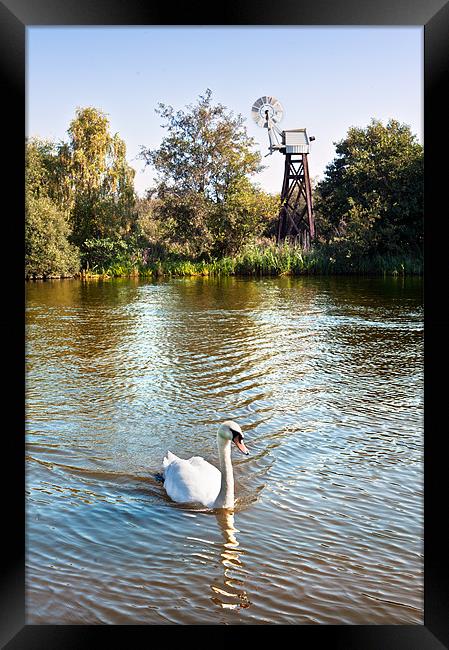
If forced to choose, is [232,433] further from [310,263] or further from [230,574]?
[310,263]

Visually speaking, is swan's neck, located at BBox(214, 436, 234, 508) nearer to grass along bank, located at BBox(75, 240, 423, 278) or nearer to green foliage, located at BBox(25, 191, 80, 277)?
grass along bank, located at BBox(75, 240, 423, 278)

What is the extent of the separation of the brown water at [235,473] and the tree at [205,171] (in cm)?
1301

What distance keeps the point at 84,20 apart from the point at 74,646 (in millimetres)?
A: 1450

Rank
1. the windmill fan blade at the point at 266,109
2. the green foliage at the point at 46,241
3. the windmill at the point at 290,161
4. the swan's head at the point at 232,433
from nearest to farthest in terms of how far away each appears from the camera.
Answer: the swan's head at the point at 232,433, the green foliage at the point at 46,241, the windmill at the point at 290,161, the windmill fan blade at the point at 266,109

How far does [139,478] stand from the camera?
3.40 m

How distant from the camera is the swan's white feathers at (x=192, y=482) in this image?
9.96 ft

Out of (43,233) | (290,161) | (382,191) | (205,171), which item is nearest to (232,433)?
(43,233)

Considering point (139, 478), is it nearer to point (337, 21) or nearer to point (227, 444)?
point (227, 444)

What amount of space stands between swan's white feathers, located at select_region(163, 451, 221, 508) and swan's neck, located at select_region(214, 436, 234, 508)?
5 centimetres

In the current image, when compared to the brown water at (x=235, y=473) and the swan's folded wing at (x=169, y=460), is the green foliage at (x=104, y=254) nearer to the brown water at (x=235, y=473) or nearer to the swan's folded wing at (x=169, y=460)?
the brown water at (x=235, y=473)

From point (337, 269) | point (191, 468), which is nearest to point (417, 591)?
point (191, 468)

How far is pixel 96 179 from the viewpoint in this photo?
20.5 m

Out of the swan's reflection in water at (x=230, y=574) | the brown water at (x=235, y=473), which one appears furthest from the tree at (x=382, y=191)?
the swan's reflection in water at (x=230, y=574)
